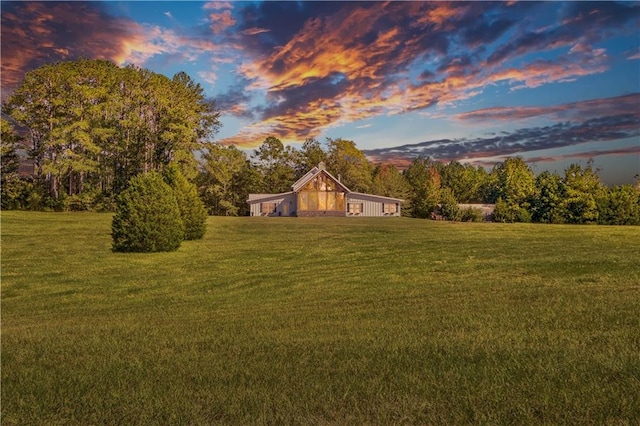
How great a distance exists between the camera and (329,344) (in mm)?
7508

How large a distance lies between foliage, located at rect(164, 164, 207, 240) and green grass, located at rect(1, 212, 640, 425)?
10262 millimetres

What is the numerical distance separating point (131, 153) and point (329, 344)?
5594 cm

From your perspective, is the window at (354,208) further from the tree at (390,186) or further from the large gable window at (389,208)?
the tree at (390,186)

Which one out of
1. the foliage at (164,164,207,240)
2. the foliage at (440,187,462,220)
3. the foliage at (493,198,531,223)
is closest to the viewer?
the foliage at (164,164,207,240)

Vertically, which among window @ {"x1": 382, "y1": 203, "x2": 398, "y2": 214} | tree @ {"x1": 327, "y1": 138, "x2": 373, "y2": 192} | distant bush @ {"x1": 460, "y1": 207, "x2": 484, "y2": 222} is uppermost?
tree @ {"x1": 327, "y1": 138, "x2": 373, "y2": 192}

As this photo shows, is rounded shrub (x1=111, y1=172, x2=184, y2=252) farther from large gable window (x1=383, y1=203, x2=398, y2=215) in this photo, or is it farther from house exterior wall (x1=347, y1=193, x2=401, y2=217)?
large gable window (x1=383, y1=203, x2=398, y2=215)

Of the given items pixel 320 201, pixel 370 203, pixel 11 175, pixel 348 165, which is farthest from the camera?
pixel 348 165

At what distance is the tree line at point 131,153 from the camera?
169 feet

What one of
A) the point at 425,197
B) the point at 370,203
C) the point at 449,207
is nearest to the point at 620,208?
the point at 449,207

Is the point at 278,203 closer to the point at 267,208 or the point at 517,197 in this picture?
the point at 267,208

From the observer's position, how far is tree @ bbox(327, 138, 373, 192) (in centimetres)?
7294

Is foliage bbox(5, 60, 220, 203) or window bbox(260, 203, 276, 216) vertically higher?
foliage bbox(5, 60, 220, 203)

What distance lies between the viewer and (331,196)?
201ft

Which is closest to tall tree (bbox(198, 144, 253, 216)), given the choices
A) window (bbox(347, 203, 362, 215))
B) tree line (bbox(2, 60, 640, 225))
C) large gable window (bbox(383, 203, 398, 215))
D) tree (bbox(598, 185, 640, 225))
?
tree line (bbox(2, 60, 640, 225))
